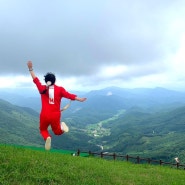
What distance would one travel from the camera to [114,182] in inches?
435

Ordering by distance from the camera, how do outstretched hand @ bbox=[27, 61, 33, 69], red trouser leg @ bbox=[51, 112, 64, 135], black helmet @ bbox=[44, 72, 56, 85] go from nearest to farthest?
red trouser leg @ bbox=[51, 112, 64, 135] < outstretched hand @ bbox=[27, 61, 33, 69] < black helmet @ bbox=[44, 72, 56, 85]

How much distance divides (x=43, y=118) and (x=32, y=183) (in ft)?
7.33

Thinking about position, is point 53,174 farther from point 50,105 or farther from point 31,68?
point 31,68

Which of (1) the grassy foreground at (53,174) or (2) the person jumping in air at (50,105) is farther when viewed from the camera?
(2) the person jumping in air at (50,105)

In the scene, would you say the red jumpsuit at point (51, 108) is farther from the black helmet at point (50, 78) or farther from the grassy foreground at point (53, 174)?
the grassy foreground at point (53, 174)

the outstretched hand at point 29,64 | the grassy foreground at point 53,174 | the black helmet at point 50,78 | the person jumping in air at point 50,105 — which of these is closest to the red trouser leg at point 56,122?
the person jumping in air at point 50,105

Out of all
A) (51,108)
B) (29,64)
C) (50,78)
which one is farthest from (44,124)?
(29,64)

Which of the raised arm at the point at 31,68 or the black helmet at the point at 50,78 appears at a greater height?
the raised arm at the point at 31,68

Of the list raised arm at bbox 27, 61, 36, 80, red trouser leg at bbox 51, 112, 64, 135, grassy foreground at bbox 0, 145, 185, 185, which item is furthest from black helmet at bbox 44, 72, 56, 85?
grassy foreground at bbox 0, 145, 185, 185

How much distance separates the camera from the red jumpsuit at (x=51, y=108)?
10.3 m

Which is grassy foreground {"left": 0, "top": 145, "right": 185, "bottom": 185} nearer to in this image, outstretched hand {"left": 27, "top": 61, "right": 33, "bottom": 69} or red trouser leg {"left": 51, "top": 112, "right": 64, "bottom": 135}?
red trouser leg {"left": 51, "top": 112, "right": 64, "bottom": 135}

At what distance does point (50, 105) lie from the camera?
10.4 m

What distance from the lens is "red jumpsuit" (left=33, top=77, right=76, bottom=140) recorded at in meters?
10.3

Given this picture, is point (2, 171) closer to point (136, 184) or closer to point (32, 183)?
point (32, 183)
